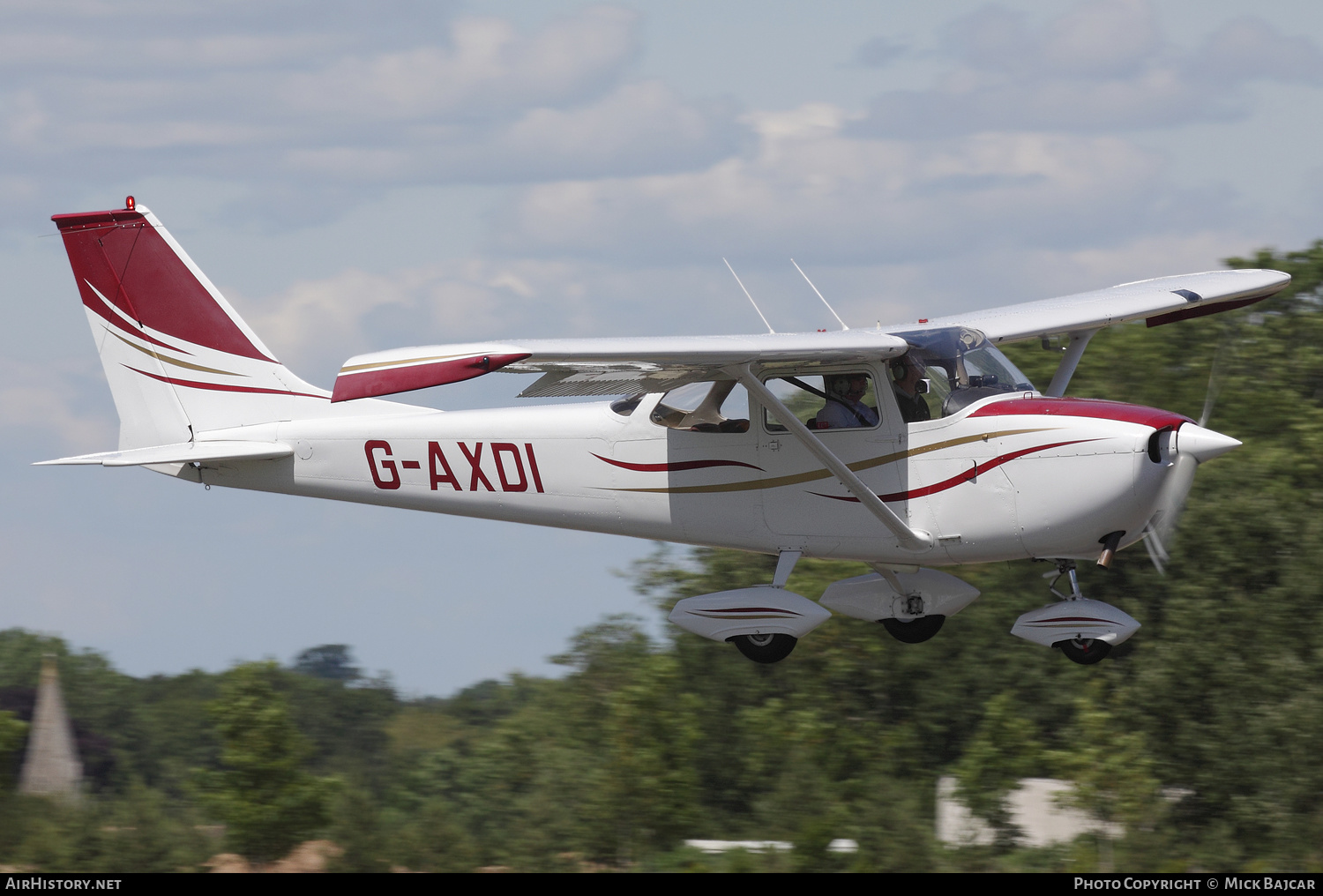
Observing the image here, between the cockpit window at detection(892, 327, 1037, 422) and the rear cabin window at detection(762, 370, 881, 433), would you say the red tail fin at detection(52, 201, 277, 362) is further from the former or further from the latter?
the cockpit window at detection(892, 327, 1037, 422)

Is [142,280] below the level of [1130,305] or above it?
above

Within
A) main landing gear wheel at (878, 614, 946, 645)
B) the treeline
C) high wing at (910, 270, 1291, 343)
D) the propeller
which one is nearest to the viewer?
the propeller

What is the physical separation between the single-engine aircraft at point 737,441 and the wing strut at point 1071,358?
0.04 metres

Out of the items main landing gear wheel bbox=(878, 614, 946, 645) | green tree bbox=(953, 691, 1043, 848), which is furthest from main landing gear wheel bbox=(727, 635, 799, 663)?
green tree bbox=(953, 691, 1043, 848)

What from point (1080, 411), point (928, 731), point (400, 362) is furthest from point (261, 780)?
point (1080, 411)

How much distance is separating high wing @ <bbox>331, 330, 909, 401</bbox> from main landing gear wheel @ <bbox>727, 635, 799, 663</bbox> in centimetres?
214

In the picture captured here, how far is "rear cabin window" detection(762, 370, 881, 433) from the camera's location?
36.8ft

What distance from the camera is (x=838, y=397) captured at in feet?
37.0

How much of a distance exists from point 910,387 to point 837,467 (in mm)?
808

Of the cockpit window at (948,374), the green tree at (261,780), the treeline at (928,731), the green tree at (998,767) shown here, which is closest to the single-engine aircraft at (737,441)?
the cockpit window at (948,374)

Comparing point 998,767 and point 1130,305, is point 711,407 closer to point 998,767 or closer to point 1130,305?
point 1130,305

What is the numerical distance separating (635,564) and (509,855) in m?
6.72
